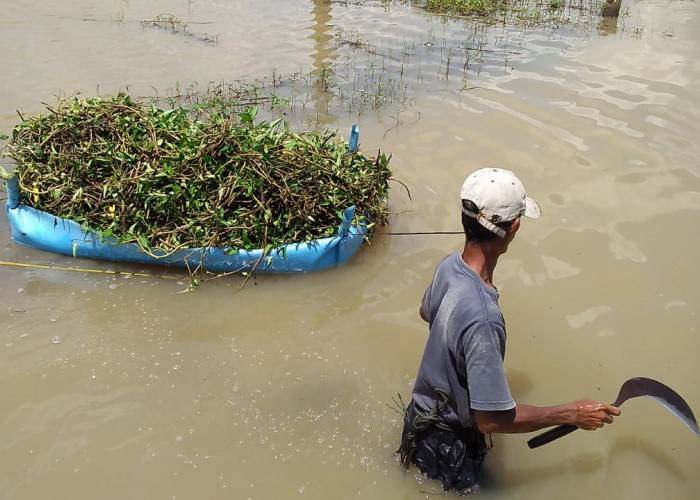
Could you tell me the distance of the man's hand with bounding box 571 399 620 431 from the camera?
2059mm

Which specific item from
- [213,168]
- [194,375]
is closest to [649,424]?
[194,375]

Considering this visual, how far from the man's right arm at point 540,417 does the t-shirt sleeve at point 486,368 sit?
0.21ft

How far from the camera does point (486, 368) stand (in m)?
1.89

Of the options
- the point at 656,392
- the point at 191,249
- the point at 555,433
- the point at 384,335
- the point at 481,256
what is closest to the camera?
the point at 481,256

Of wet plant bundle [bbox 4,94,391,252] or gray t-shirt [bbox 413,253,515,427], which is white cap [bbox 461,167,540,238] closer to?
gray t-shirt [bbox 413,253,515,427]

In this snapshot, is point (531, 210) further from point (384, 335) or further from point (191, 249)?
point (191, 249)

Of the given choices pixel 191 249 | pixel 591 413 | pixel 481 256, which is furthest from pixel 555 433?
pixel 191 249

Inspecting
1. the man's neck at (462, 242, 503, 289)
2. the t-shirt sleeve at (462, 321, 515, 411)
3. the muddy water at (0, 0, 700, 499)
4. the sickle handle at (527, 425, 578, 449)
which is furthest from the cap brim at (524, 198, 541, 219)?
the muddy water at (0, 0, 700, 499)

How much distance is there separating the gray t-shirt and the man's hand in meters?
0.31

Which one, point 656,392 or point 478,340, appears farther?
point 656,392

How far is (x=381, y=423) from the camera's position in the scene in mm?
3027

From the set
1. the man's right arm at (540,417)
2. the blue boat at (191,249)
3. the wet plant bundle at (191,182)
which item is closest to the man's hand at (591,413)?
the man's right arm at (540,417)

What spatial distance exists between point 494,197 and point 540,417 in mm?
801

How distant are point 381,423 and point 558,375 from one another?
111cm
